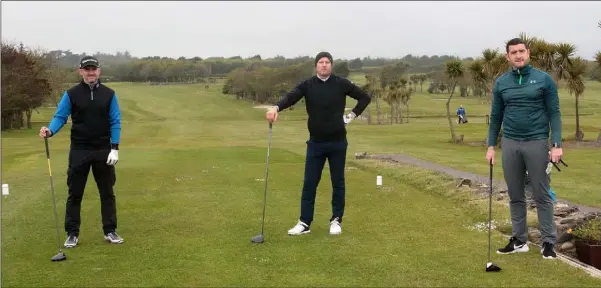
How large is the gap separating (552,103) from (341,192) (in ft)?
10.6

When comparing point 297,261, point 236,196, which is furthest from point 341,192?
point 236,196

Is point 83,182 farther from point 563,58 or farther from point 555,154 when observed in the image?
point 563,58

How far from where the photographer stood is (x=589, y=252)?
7551 mm

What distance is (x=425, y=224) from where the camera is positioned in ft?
31.3

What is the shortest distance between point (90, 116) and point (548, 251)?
6.25 m

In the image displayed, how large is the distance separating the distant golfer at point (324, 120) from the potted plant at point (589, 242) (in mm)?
Answer: 3245

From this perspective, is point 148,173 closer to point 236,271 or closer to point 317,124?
point 317,124

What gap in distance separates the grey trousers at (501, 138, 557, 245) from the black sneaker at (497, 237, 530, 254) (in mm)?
61

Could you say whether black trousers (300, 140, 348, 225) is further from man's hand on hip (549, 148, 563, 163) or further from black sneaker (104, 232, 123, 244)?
man's hand on hip (549, 148, 563, 163)

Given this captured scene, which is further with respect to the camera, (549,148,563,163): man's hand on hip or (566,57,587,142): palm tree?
(566,57,587,142): palm tree

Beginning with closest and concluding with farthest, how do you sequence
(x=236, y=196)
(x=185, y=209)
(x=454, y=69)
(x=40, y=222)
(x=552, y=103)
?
(x=552, y=103)
(x=40, y=222)
(x=185, y=209)
(x=236, y=196)
(x=454, y=69)

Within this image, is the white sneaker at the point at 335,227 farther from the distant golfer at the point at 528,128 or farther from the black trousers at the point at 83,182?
the black trousers at the point at 83,182

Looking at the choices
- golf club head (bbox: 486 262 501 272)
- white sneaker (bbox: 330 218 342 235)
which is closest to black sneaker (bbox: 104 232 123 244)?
white sneaker (bbox: 330 218 342 235)

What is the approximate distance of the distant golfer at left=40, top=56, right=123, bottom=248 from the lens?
26.9 ft
